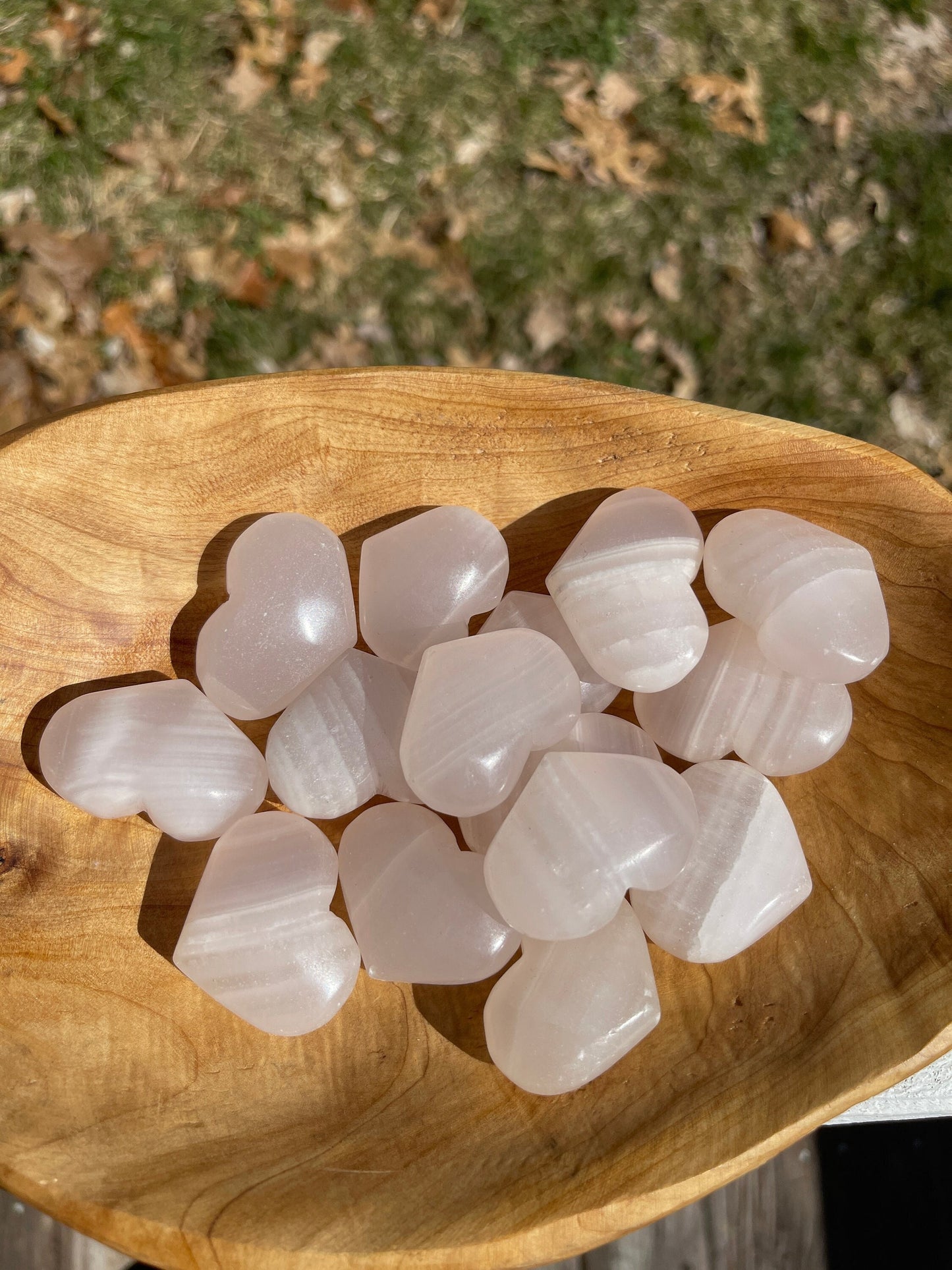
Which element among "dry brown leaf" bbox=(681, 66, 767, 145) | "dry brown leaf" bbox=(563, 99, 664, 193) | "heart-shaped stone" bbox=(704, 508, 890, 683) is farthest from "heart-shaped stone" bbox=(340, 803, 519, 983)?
"dry brown leaf" bbox=(681, 66, 767, 145)

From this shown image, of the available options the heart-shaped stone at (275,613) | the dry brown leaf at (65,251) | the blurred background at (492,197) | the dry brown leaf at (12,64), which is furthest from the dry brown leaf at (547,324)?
the dry brown leaf at (12,64)

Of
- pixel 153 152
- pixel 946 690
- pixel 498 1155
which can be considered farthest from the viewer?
pixel 153 152

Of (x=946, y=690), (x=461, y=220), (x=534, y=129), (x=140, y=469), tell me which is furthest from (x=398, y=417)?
(x=534, y=129)

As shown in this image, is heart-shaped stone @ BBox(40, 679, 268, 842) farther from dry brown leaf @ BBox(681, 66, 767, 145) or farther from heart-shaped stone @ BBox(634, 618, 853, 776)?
dry brown leaf @ BBox(681, 66, 767, 145)

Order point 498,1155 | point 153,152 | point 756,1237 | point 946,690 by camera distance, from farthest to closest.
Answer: point 153,152 < point 756,1237 < point 946,690 < point 498,1155

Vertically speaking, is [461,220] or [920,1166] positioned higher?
[461,220]

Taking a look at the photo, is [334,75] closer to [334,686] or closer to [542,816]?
[334,686]

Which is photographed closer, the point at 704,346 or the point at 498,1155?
the point at 498,1155
